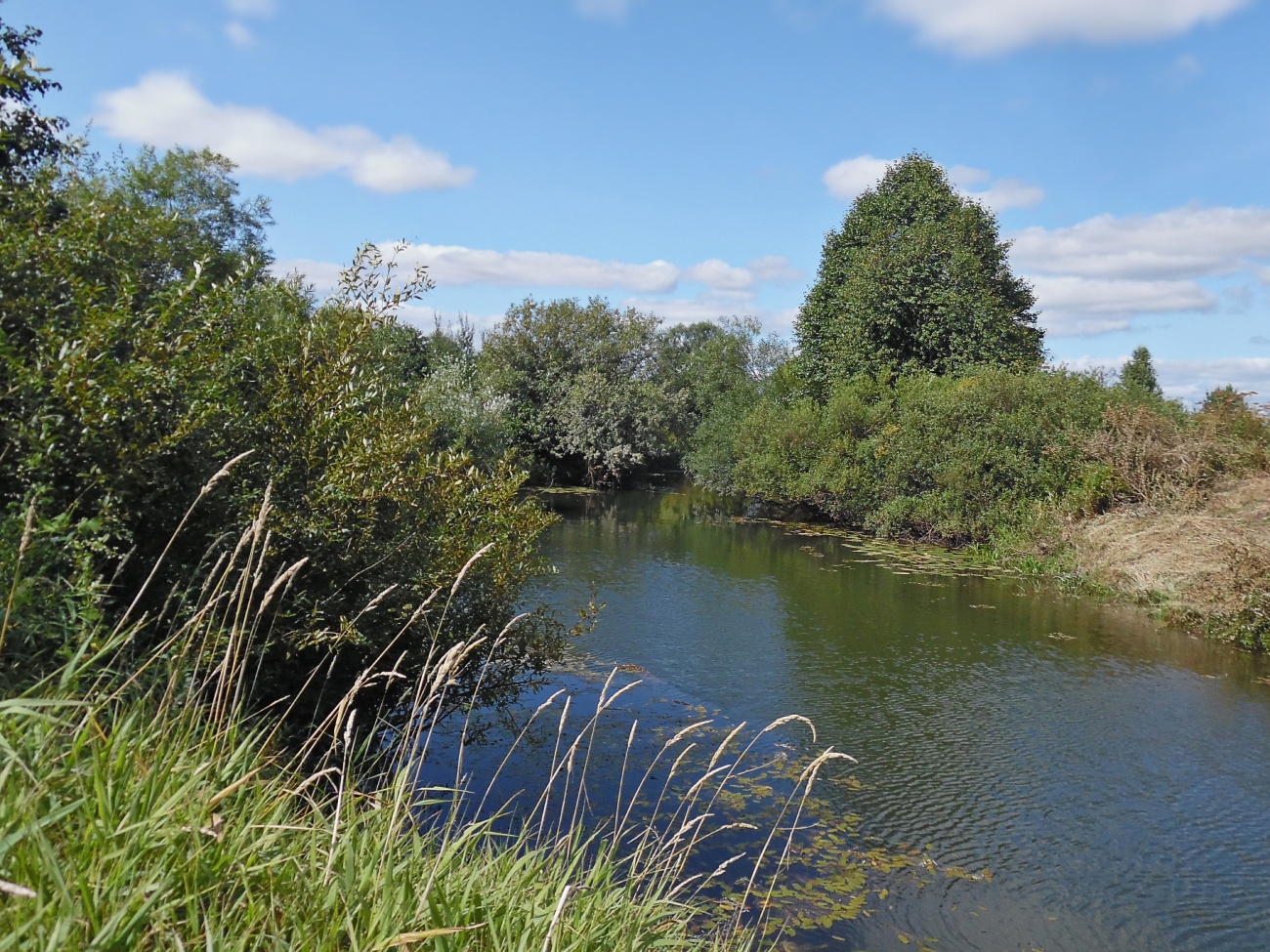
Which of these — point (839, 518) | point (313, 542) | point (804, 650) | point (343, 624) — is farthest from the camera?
point (839, 518)

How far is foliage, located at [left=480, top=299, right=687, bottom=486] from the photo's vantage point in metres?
39.8

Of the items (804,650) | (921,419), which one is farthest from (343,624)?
(921,419)

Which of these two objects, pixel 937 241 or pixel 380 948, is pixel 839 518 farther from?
pixel 380 948

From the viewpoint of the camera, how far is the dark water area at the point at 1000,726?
692cm

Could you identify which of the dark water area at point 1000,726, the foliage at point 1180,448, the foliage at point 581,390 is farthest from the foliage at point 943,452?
the foliage at point 581,390

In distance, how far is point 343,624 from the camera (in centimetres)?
553

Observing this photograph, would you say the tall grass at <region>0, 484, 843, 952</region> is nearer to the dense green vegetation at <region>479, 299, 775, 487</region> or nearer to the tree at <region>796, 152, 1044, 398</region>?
the tree at <region>796, 152, 1044, 398</region>

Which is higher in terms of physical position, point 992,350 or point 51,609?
point 992,350

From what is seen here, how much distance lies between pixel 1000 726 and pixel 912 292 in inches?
870

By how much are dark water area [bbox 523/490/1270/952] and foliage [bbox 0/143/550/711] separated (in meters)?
3.66

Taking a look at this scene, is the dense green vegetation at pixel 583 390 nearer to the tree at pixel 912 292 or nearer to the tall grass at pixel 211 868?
the tree at pixel 912 292

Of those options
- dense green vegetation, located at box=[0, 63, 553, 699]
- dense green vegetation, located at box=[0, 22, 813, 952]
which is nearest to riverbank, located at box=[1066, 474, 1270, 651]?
dense green vegetation, located at box=[0, 22, 813, 952]

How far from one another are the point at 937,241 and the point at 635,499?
49.2ft

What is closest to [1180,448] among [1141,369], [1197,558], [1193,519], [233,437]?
[1193,519]
